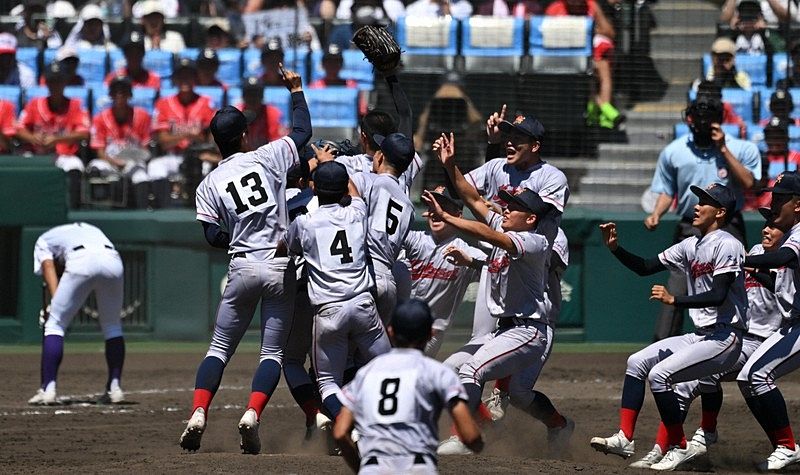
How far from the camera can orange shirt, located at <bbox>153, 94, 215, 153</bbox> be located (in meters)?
14.1

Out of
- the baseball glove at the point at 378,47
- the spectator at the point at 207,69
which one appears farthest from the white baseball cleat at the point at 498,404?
the spectator at the point at 207,69

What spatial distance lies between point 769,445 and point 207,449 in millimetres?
3464

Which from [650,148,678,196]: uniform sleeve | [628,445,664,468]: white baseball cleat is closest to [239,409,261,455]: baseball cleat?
[628,445,664,468]: white baseball cleat

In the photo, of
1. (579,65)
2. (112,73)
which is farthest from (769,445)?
(112,73)

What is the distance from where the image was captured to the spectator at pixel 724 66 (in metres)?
13.8

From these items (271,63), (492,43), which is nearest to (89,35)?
(271,63)

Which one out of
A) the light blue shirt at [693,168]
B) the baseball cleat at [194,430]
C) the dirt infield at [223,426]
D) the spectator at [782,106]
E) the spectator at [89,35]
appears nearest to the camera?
the dirt infield at [223,426]

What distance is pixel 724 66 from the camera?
45.3ft

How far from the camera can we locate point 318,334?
7309 mm

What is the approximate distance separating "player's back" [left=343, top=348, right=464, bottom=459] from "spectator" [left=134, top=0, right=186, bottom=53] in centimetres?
1107

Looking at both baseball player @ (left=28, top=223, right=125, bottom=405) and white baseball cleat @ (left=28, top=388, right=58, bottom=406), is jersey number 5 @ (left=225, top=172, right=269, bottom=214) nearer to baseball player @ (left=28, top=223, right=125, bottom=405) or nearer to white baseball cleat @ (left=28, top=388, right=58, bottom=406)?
baseball player @ (left=28, top=223, right=125, bottom=405)

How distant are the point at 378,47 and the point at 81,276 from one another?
310 centimetres

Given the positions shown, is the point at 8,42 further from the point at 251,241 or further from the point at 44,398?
the point at 251,241

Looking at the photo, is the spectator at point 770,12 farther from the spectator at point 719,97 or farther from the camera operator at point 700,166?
the camera operator at point 700,166
